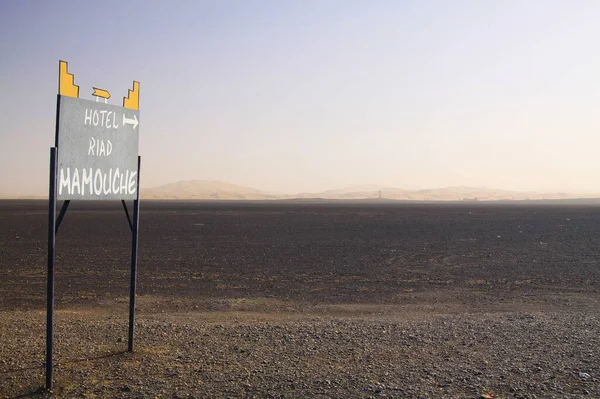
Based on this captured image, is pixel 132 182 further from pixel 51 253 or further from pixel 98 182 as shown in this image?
pixel 51 253

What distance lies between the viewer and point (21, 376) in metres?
6.21

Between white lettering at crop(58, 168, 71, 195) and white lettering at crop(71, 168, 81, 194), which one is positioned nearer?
white lettering at crop(58, 168, 71, 195)

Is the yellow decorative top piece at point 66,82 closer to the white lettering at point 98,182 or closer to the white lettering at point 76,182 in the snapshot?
the white lettering at point 76,182

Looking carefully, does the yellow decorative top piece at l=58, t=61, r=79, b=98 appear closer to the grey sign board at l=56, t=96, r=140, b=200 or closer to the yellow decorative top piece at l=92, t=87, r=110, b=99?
the grey sign board at l=56, t=96, r=140, b=200

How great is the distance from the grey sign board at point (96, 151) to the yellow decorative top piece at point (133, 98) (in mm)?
57

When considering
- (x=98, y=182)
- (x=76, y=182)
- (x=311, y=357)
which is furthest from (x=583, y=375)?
(x=76, y=182)

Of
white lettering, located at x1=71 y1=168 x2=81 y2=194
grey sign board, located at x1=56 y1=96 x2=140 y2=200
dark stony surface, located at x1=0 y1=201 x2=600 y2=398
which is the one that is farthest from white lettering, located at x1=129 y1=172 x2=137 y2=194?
dark stony surface, located at x1=0 y1=201 x2=600 y2=398

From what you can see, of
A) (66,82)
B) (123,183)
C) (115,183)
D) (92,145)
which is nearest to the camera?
(66,82)

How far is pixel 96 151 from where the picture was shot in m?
6.41

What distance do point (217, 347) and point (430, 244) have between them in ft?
64.8

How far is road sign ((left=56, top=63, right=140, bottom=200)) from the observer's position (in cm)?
592

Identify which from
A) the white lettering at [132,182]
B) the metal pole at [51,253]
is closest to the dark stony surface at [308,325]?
the metal pole at [51,253]

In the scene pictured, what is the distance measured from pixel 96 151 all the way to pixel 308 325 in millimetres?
3982

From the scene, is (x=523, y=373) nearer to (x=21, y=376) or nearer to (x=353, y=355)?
(x=353, y=355)
